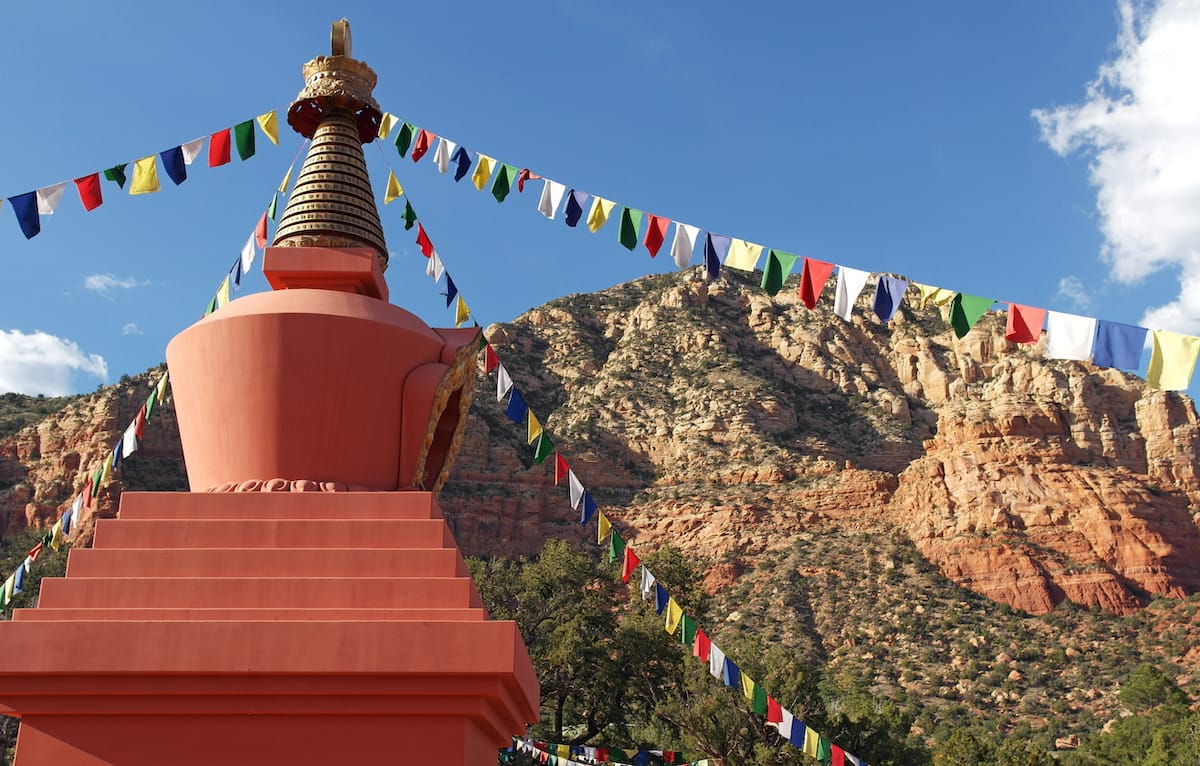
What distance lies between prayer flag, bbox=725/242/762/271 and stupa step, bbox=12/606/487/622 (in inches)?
153

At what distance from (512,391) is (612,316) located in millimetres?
67144

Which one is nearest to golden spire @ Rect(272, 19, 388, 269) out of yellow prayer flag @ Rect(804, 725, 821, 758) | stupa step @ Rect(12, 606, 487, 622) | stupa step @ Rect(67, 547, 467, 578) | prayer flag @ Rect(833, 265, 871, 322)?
stupa step @ Rect(67, 547, 467, 578)

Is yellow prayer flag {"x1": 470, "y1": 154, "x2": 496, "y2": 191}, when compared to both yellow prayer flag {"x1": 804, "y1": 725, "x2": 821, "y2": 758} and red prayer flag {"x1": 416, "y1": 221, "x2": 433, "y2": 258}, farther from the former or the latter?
yellow prayer flag {"x1": 804, "y1": 725, "x2": 821, "y2": 758}

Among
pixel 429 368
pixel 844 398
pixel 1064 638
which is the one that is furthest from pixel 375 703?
pixel 844 398

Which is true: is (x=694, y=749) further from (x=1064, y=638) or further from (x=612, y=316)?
(x=612, y=316)

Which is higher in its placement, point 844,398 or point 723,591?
point 844,398

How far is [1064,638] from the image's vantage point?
1951 inches

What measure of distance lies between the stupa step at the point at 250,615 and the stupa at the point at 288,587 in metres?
0.01

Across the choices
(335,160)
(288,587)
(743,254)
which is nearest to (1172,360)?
(743,254)

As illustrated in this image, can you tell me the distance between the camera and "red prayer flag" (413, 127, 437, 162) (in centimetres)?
1162

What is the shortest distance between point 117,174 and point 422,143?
3.04 meters

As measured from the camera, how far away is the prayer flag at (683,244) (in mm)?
9766

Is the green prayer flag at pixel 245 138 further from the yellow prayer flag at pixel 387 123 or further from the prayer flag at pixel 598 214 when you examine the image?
the prayer flag at pixel 598 214

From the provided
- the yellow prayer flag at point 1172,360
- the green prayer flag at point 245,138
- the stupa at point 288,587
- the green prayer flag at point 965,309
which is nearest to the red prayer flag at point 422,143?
the green prayer flag at point 245,138
